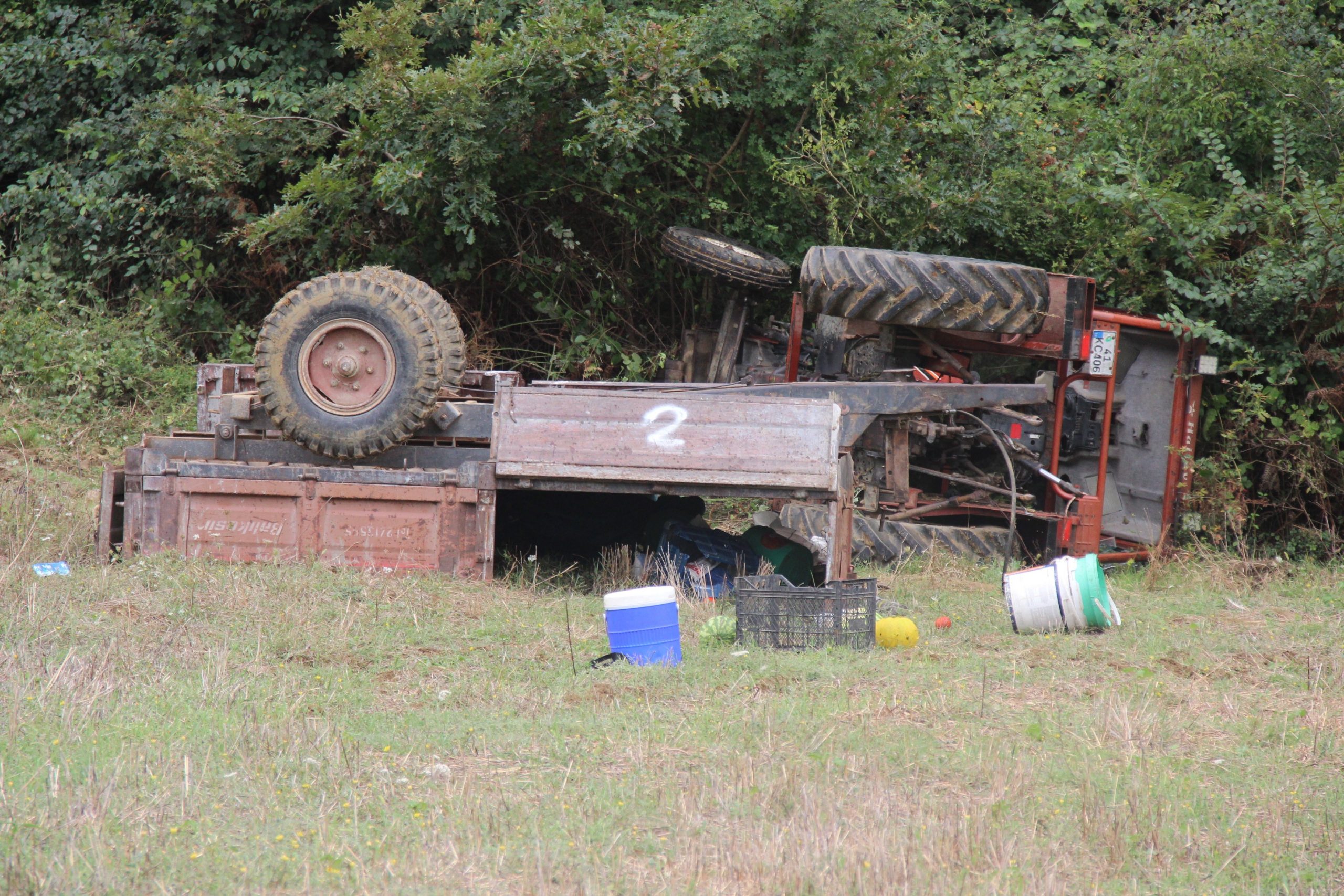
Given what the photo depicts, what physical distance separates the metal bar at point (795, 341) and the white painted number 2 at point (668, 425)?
6.15 feet

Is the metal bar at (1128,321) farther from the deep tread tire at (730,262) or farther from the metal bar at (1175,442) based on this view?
the deep tread tire at (730,262)

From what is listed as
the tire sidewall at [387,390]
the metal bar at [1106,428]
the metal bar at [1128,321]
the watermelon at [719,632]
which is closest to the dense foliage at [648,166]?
the metal bar at [1128,321]

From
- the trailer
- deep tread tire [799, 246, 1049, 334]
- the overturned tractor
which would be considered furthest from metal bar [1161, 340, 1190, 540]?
the trailer

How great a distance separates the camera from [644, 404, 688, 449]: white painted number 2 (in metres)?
7.11

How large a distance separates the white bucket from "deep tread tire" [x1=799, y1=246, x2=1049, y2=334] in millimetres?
2011

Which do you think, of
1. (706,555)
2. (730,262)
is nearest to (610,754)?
(706,555)

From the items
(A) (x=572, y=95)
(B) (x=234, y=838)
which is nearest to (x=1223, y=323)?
(A) (x=572, y=95)

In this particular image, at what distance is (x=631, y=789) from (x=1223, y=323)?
7.37 m

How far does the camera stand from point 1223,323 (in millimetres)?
9461

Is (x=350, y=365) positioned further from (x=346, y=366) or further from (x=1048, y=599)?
(x=1048, y=599)

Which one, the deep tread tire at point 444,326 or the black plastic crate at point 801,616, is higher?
the deep tread tire at point 444,326

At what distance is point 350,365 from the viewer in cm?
726

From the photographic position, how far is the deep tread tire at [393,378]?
23.6 feet

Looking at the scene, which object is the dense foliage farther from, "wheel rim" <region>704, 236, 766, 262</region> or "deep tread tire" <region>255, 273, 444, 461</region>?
"deep tread tire" <region>255, 273, 444, 461</region>
